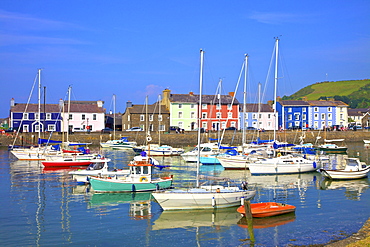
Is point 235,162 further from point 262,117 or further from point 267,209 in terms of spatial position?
point 262,117

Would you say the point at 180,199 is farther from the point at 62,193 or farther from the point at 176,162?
the point at 176,162

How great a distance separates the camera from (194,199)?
82.6 ft

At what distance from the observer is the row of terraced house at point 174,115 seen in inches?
3297

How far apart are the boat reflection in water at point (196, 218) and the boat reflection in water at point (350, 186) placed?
10346mm

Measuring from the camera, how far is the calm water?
68.3 feet

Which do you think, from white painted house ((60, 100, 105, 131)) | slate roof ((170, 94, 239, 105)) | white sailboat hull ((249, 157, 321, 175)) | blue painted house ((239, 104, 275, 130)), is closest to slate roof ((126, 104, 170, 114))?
slate roof ((170, 94, 239, 105))

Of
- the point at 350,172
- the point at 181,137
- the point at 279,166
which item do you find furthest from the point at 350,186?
the point at 181,137

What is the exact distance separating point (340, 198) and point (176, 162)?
2540 centimetres

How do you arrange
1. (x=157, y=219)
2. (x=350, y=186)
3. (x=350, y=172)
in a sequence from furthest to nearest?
(x=350, y=172) → (x=350, y=186) → (x=157, y=219)

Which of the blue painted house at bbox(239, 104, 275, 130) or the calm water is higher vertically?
the blue painted house at bbox(239, 104, 275, 130)

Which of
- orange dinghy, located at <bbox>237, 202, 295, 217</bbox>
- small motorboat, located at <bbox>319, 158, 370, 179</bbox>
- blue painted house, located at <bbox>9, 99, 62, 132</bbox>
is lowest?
orange dinghy, located at <bbox>237, 202, 295, 217</bbox>

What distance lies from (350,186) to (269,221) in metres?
14.3

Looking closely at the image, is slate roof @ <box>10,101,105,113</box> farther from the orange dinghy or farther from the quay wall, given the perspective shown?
the orange dinghy

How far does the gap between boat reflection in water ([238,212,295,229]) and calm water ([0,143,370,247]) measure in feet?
0.17
